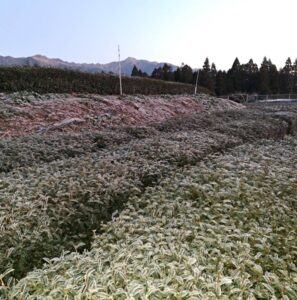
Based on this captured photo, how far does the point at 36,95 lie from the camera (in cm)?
1480

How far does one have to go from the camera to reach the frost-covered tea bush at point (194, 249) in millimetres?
2146

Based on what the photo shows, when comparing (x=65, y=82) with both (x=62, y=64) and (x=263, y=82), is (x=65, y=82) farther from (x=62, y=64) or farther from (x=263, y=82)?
(x=263, y=82)

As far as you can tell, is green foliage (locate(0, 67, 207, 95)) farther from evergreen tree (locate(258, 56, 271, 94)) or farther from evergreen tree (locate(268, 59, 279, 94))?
evergreen tree (locate(268, 59, 279, 94))

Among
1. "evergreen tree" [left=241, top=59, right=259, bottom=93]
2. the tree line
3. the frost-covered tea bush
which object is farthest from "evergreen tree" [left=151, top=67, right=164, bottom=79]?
the frost-covered tea bush

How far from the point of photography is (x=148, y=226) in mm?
3340

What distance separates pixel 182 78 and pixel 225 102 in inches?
752

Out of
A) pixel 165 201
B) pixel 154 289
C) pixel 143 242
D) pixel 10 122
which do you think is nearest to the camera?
pixel 154 289

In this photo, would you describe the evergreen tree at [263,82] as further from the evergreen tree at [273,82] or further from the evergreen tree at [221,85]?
the evergreen tree at [221,85]

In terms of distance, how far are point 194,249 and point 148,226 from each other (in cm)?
70

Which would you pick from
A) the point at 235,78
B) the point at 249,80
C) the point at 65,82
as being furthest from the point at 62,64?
the point at 249,80

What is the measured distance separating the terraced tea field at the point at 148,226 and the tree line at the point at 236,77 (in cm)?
3758

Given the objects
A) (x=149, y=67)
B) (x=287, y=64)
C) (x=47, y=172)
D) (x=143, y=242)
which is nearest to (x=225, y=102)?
(x=47, y=172)

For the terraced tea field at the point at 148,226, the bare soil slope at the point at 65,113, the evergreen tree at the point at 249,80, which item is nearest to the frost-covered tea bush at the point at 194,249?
the terraced tea field at the point at 148,226

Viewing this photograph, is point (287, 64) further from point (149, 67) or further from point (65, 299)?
point (149, 67)
